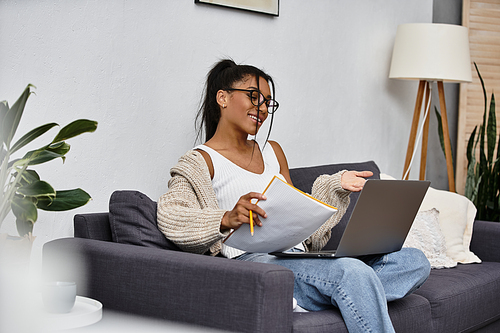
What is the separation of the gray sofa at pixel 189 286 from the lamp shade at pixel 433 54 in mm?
1415

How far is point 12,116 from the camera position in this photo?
138cm

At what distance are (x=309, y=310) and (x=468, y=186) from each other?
7.05 ft

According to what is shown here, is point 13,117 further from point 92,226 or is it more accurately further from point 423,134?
point 423,134

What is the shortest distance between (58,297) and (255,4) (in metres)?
1.75

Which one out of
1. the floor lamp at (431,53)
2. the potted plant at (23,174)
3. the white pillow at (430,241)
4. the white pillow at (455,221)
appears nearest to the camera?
the potted plant at (23,174)

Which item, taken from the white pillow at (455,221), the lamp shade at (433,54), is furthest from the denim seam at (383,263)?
the lamp shade at (433,54)

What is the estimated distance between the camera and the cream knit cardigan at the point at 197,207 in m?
1.65

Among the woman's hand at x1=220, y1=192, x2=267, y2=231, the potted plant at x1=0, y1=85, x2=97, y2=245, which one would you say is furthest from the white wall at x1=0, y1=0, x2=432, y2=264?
the woman's hand at x1=220, y1=192, x2=267, y2=231

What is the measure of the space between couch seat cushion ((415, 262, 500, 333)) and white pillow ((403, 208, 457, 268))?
A: 0.17 feet

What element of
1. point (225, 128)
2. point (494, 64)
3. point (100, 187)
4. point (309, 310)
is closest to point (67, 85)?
point (100, 187)

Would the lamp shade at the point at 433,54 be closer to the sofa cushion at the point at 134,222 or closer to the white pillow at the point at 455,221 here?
the white pillow at the point at 455,221

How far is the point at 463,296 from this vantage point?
203cm

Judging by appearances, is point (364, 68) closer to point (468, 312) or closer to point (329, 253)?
point (468, 312)

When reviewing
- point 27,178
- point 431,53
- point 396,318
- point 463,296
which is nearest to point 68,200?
point 27,178
